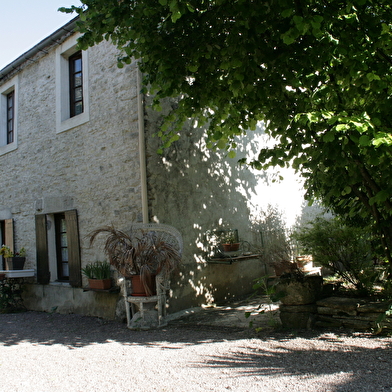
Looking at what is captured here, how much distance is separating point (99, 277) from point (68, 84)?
4.15 metres

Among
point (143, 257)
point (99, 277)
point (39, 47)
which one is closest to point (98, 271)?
point (99, 277)

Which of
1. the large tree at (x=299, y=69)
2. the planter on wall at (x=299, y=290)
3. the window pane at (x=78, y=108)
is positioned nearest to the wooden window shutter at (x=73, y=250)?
the window pane at (x=78, y=108)

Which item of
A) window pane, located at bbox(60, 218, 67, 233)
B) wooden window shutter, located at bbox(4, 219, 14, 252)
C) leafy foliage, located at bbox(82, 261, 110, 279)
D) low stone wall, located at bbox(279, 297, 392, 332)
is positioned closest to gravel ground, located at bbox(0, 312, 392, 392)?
low stone wall, located at bbox(279, 297, 392, 332)

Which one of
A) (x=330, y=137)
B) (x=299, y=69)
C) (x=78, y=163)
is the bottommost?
(x=330, y=137)

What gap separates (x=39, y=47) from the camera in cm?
805

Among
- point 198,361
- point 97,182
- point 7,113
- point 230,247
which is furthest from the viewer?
point 7,113

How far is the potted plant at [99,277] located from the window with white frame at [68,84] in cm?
292

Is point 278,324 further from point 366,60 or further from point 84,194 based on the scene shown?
point 84,194

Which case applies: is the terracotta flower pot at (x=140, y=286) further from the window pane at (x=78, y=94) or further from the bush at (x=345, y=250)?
the window pane at (x=78, y=94)

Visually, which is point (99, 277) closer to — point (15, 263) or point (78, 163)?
point (78, 163)

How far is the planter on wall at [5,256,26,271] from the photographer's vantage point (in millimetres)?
7875

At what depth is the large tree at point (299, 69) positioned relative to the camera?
332 cm

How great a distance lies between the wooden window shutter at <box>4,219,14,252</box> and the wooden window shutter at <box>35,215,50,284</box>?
118 centimetres

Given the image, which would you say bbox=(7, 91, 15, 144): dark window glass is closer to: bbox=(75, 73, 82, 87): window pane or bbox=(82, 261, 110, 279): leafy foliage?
bbox=(75, 73, 82, 87): window pane
